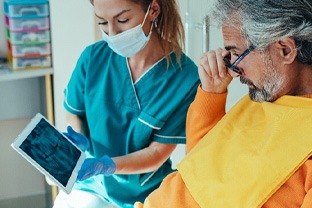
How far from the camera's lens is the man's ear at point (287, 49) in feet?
3.95

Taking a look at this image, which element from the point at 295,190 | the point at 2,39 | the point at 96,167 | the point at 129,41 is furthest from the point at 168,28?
the point at 2,39

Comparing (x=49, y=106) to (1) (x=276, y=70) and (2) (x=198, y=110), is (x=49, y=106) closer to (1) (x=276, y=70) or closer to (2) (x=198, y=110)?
(2) (x=198, y=110)

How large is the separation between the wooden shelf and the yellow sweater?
3.74 feet

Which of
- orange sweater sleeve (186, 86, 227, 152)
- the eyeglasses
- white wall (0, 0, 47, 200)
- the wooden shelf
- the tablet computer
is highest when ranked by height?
the eyeglasses

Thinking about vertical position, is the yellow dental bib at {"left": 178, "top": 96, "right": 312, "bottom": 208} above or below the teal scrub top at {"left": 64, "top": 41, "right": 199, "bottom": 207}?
above

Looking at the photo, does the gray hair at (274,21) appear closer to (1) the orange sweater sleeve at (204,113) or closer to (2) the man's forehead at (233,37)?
(2) the man's forehead at (233,37)

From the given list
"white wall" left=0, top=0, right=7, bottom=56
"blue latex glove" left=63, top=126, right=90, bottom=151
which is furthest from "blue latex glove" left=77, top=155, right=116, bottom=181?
"white wall" left=0, top=0, right=7, bottom=56

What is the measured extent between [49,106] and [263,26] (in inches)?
60.6

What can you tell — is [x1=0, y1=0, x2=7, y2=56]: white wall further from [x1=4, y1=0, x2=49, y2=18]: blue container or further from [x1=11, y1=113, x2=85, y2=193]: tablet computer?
[x1=11, y1=113, x2=85, y2=193]: tablet computer

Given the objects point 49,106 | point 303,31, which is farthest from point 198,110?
point 49,106

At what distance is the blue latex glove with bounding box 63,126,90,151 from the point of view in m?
1.74

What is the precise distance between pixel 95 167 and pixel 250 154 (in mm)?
497

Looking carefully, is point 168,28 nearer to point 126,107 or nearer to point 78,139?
point 126,107

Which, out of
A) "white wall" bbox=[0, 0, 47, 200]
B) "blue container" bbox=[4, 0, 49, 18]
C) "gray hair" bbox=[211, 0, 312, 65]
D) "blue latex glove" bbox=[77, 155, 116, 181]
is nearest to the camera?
"gray hair" bbox=[211, 0, 312, 65]
